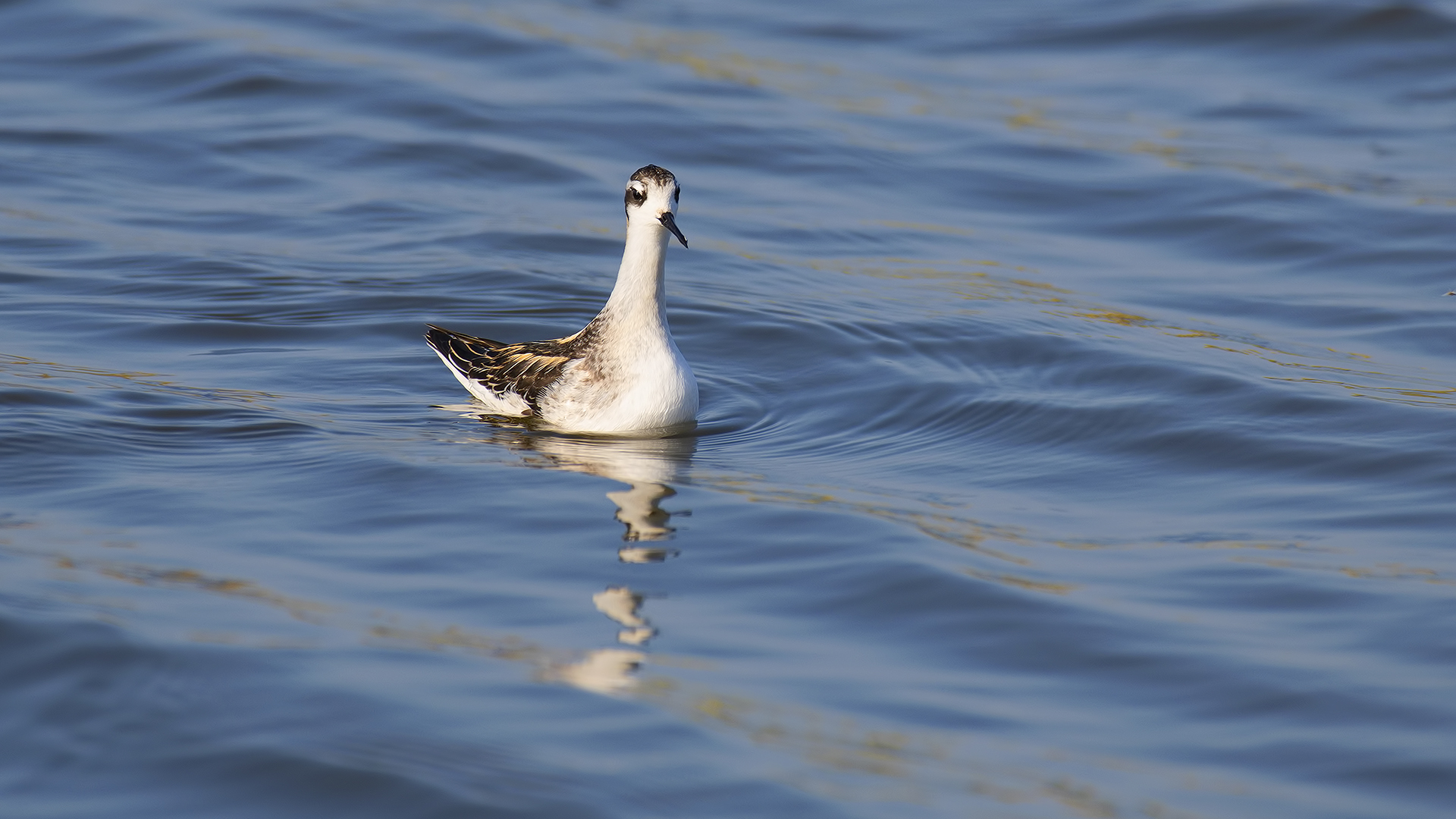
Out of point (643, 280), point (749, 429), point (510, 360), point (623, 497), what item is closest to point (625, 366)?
point (643, 280)

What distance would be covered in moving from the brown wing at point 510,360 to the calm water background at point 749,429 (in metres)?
0.39

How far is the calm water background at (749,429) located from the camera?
699cm

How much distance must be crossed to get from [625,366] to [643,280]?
23.5 inches

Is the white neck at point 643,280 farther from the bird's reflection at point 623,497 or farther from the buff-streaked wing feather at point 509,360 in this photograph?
the bird's reflection at point 623,497

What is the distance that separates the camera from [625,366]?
37.1 ft

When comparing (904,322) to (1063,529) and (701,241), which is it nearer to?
(701,241)

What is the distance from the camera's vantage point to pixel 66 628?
763 centimetres

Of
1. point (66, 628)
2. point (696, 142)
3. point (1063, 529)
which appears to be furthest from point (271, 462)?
point (696, 142)

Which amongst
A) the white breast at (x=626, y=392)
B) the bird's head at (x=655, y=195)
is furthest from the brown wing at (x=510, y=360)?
the bird's head at (x=655, y=195)

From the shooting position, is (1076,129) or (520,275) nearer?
(520,275)

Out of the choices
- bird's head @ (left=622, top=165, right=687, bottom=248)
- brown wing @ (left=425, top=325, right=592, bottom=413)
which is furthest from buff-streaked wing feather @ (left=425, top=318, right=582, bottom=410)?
bird's head @ (left=622, top=165, right=687, bottom=248)

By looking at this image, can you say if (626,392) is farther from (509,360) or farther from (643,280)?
(509,360)

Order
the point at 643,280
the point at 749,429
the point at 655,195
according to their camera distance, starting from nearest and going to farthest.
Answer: the point at 655,195 < the point at 643,280 < the point at 749,429

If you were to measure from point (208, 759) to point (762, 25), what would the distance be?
18.1 metres
